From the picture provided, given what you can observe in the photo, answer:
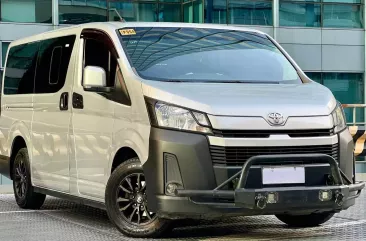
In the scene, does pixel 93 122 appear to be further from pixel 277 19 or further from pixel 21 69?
pixel 277 19

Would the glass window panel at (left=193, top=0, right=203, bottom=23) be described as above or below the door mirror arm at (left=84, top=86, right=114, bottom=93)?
above

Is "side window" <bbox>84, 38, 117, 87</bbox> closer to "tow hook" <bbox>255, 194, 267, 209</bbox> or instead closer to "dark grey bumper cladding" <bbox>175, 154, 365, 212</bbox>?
"dark grey bumper cladding" <bbox>175, 154, 365, 212</bbox>

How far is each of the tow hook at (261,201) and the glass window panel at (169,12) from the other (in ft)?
91.7

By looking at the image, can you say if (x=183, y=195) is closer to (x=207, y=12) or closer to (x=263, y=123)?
(x=263, y=123)

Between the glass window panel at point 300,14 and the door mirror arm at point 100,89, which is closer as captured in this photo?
the door mirror arm at point 100,89

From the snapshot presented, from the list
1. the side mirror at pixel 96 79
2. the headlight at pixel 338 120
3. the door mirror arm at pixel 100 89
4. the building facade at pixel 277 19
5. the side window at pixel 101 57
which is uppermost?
the building facade at pixel 277 19

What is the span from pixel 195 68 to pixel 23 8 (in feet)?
84.7

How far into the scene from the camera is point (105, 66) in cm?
729

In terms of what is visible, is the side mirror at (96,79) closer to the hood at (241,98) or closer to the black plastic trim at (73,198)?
the hood at (241,98)

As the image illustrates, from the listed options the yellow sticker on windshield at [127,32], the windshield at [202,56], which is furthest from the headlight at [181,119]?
the yellow sticker on windshield at [127,32]

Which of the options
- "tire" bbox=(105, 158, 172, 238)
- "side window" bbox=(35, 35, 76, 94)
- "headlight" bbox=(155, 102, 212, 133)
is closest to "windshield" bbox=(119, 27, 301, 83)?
"headlight" bbox=(155, 102, 212, 133)

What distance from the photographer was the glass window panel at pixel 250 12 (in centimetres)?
3378

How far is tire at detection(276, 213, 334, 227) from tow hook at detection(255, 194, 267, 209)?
1.52 metres

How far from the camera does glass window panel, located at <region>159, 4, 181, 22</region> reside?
33.7m
